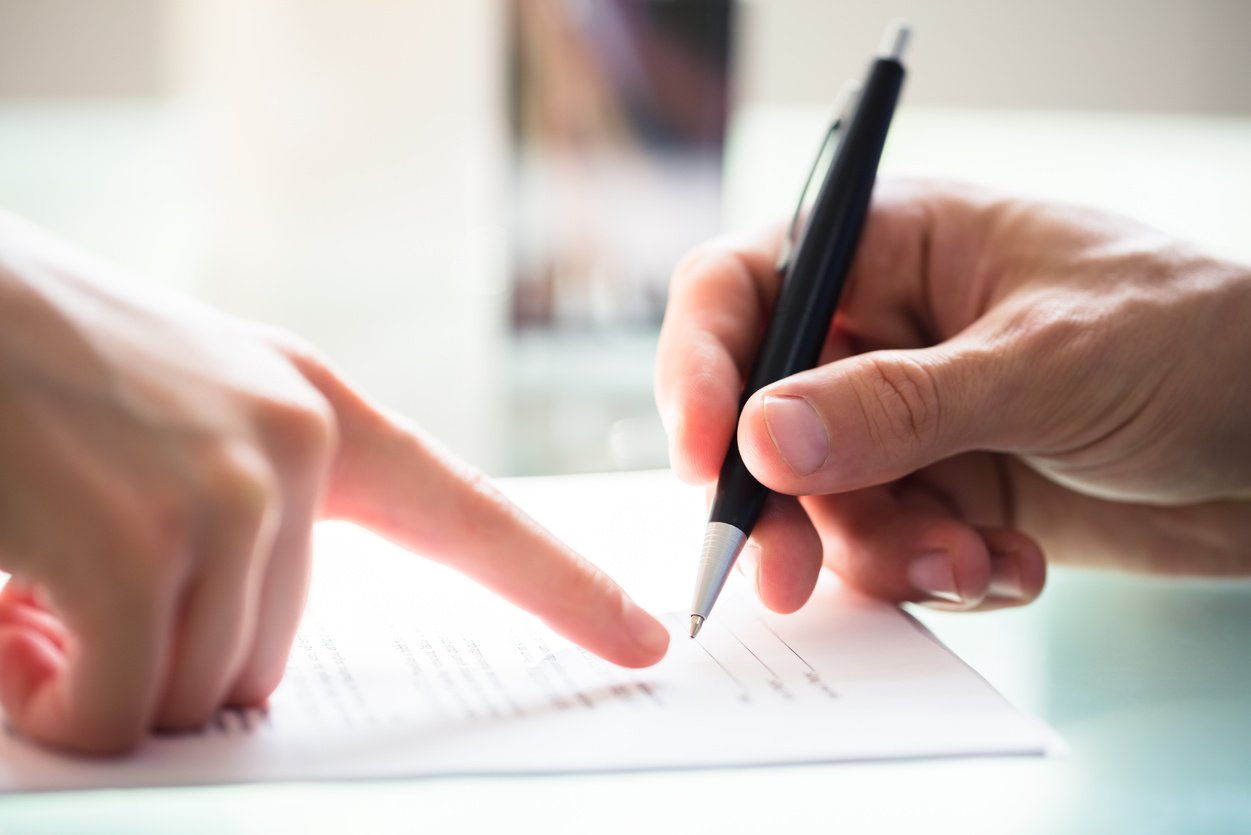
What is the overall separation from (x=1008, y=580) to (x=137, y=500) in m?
0.44

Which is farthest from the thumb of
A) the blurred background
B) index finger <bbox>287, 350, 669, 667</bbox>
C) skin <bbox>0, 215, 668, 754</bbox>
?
the blurred background

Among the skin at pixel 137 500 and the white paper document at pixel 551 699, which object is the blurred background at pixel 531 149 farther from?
the skin at pixel 137 500

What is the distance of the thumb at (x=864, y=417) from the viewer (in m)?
0.47

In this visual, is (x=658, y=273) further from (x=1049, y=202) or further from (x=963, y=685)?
(x=963, y=685)

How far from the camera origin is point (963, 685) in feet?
1.37

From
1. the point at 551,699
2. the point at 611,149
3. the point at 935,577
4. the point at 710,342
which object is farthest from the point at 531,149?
the point at 551,699

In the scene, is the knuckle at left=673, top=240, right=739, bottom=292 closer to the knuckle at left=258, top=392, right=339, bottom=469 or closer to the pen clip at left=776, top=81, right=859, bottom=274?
the pen clip at left=776, top=81, right=859, bottom=274

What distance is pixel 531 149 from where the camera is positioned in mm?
1499

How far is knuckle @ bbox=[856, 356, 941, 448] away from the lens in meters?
0.48

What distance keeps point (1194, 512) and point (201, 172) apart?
1240 millimetres

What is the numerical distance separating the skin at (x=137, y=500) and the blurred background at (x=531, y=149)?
1.12 m

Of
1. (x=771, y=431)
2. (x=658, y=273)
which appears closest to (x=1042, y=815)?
(x=771, y=431)

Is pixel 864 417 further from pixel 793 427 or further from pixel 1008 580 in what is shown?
pixel 1008 580

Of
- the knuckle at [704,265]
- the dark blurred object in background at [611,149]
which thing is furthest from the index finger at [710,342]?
the dark blurred object in background at [611,149]
